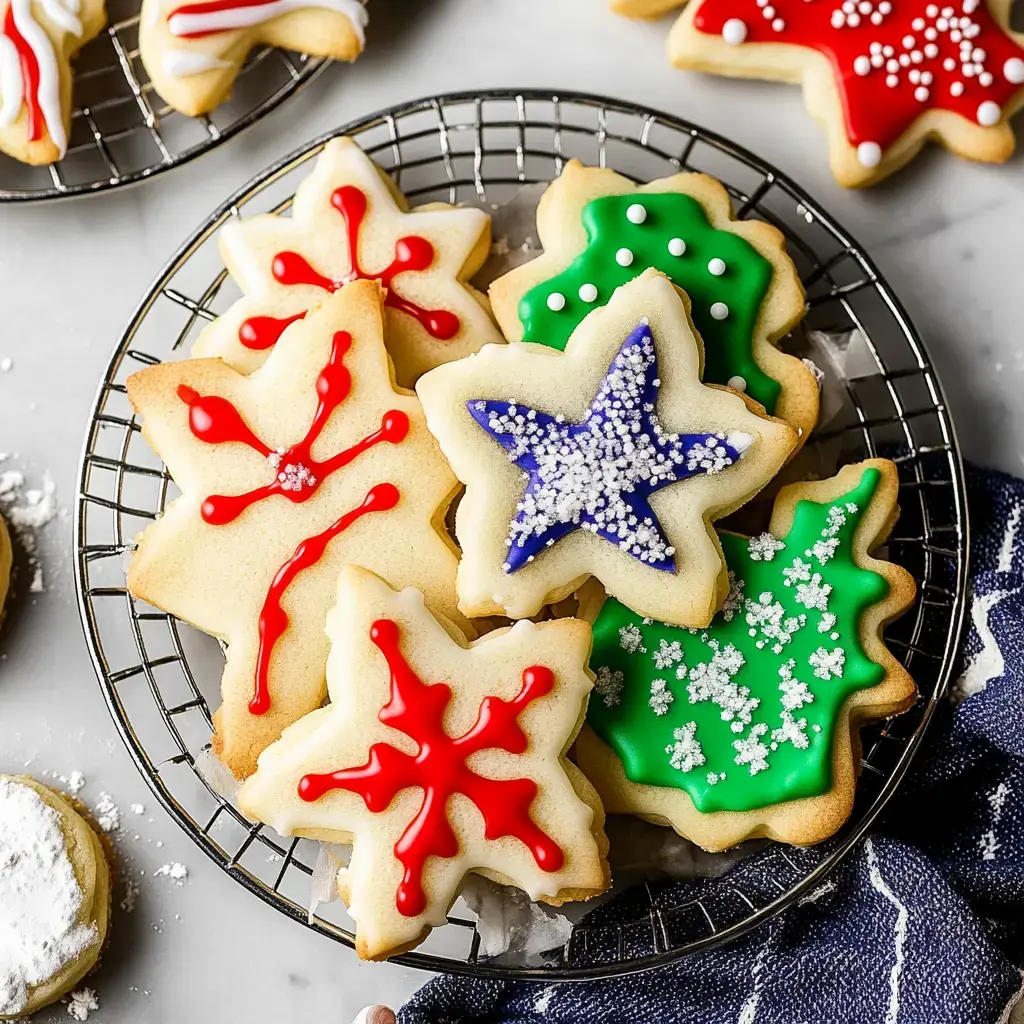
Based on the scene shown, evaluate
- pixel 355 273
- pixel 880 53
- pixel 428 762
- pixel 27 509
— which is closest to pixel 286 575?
pixel 428 762

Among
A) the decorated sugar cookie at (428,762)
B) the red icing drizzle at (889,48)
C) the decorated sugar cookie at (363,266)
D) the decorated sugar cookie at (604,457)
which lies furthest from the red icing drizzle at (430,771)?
the red icing drizzle at (889,48)

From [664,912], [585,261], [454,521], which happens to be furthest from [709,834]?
[585,261]

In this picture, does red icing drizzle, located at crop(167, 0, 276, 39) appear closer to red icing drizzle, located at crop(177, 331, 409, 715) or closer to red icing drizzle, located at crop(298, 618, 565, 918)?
red icing drizzle, located at crop(177, 331, 409, 715)

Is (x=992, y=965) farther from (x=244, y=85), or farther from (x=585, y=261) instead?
(x=244, y=85)

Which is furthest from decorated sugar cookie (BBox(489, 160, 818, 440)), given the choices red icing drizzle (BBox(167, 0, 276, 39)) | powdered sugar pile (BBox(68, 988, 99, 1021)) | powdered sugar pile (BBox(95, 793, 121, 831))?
powdered sugar pile (BBox(68, 988, 99, 1021))

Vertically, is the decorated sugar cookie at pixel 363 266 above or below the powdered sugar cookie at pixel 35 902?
above

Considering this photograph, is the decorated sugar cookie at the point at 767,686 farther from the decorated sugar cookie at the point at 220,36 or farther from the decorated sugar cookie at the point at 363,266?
the decorated sugar cookie at the point at 220,36
